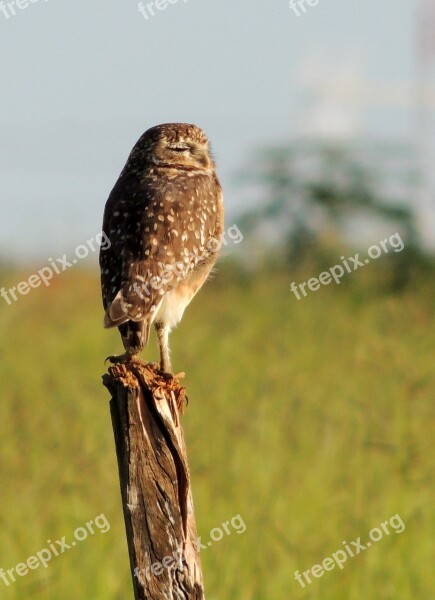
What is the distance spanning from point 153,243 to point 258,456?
7.65ft

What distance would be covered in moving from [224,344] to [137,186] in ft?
13.2

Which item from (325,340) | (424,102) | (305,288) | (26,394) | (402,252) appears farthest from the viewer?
(424,102)

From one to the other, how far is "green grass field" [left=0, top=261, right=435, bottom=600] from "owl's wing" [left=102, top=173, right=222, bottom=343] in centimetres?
148

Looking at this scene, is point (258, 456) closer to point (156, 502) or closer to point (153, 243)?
point (153, 243)

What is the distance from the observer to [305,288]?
1252cm

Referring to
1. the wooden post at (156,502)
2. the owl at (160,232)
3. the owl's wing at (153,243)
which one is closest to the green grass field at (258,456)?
the owl at (160,232)

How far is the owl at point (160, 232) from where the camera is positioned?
4.81m

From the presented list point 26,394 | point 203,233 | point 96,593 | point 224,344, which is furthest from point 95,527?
point 224,344

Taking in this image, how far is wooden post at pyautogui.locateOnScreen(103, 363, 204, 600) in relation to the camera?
377 cm

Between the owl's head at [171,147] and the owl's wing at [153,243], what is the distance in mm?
196

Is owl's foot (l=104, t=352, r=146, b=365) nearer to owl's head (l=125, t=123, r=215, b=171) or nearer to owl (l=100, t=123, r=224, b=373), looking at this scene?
owl (l=100, t=123, r=224, b=373)

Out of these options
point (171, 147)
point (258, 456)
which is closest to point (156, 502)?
point (171, 147)

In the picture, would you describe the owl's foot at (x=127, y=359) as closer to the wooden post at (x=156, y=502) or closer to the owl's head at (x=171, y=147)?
the wooden post at (x=156, y=502)

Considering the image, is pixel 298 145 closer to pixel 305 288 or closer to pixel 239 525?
pixel 305 288
